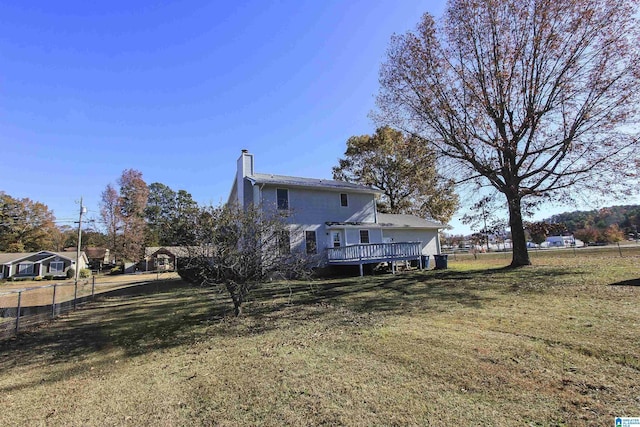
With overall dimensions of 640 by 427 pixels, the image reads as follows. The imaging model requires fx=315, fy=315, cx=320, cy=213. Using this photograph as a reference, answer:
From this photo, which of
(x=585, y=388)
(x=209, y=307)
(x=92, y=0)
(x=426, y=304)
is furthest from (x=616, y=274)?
(x=92, y=0)

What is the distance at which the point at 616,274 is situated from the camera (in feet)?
36.2

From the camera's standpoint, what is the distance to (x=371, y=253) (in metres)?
18.0

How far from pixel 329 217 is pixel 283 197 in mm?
3236

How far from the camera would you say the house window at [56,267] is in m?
39.7

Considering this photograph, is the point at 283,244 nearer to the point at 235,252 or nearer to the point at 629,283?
the point at 235,252

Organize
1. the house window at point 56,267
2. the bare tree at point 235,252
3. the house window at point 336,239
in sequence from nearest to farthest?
the bare tree at point 235,252, the house window at point 336,239, the house window at point 56,267

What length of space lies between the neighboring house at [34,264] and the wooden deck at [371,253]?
3921cm

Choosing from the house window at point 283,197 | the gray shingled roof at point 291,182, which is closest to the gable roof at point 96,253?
the gray shingled roof at point 291,182

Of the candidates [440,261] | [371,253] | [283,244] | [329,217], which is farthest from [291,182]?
[440,261]

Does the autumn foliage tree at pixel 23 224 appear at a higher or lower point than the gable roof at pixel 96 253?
higher

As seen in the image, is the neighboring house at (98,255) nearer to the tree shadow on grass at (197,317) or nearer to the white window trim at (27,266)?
the white window trim at (27,266)

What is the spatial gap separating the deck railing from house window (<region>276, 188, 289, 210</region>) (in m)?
3.73

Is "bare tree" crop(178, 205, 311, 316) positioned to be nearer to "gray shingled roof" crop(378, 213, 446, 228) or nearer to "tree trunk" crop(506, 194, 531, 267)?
"tree trunk" crop(506, 194, 531, 267)

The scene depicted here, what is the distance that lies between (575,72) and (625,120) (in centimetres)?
277
